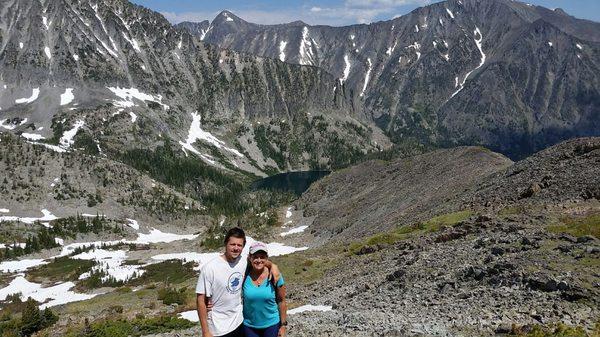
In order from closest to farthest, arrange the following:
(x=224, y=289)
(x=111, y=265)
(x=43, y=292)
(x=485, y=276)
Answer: (x=224, y=289) < (x=485, y=276) < (x=43, y=292) < (x=111, y=265)

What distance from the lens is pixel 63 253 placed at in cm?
14425

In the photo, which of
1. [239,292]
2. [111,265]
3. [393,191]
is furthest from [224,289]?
[111,265]

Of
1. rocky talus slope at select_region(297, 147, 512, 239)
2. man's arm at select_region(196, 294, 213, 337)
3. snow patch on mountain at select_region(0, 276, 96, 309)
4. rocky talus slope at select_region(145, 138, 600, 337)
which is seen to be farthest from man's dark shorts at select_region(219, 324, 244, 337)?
snow patch on mountain at select_region(0, 276, 96, 309)

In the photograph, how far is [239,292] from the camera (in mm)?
13086

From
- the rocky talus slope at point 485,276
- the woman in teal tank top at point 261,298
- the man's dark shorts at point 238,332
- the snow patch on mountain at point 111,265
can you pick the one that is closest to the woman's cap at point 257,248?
the woman in teal tank top at point 261,298

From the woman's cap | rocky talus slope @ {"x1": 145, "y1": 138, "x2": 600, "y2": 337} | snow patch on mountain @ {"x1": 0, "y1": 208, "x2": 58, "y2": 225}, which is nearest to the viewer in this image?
the woman's cap

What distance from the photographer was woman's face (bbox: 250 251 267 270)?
12.8 metres

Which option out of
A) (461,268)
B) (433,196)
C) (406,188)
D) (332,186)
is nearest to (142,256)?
(332,186)

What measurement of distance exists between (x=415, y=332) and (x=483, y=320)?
3402mm

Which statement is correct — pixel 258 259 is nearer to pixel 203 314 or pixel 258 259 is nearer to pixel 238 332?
pixel 203 314

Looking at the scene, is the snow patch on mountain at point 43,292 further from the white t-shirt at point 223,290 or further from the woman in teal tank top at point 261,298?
the woman in teal tank top at point 261,298

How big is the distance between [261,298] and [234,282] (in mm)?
869

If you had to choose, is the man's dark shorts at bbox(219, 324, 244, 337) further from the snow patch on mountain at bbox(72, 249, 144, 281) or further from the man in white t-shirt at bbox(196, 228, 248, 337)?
the snow patch on mountain at bbox(72, 249, 144, 281)

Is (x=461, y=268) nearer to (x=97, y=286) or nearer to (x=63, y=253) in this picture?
(x=97, y=286)
